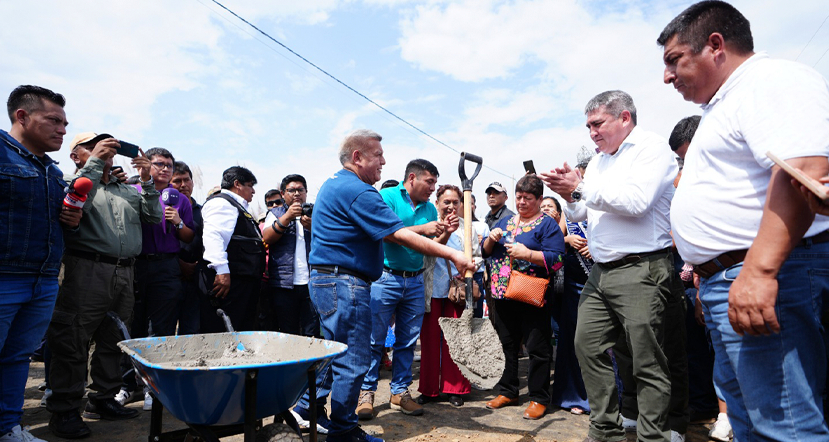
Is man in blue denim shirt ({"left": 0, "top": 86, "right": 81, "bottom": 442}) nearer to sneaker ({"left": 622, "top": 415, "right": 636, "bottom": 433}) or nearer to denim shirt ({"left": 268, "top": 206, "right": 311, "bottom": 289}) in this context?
denim shirt ({"left": 268, "top": 206, "right": 311, "bottom": 289})

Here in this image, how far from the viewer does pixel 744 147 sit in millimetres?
1562

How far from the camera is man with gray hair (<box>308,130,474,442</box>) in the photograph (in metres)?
2.90

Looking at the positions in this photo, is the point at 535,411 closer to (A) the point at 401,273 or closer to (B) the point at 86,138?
(A) the point at 401,273

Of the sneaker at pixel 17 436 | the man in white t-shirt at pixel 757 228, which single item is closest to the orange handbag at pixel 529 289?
the man in white t-shirt at pixel 757 228

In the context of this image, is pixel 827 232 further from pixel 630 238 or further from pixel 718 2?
pixel 630 238

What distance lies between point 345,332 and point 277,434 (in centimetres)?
88

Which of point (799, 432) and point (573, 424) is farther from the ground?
point (799, 432)

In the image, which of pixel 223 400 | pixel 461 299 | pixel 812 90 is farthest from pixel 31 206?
pixel 812 90

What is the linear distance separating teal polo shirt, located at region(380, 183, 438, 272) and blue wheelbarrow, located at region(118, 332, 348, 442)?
160 cm

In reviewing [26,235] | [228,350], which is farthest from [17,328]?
[228,350]

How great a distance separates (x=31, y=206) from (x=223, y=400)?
2.09 m

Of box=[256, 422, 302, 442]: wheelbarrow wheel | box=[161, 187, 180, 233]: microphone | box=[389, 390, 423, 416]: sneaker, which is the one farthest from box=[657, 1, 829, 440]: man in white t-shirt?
box=[161, 187, 180, 233]: microphone

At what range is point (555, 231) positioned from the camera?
4.22m

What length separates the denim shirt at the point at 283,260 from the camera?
194 inches
